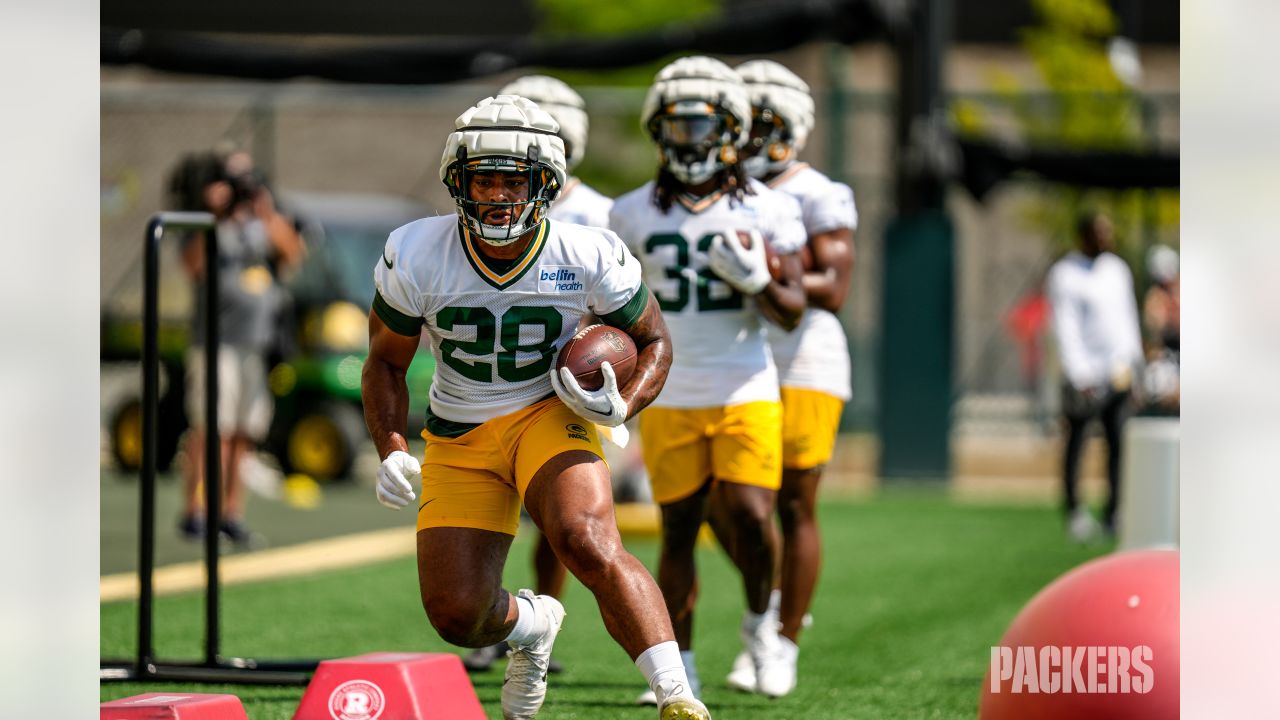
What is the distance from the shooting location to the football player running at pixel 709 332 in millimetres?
6168

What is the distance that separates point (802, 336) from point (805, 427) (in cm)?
33

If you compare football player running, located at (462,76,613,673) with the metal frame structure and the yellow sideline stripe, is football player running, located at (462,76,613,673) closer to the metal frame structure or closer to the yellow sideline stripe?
the metal frame structure

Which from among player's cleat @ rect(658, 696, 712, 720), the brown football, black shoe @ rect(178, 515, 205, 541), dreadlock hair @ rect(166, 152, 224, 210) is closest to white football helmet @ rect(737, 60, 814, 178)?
the brown football

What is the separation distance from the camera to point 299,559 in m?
10.2

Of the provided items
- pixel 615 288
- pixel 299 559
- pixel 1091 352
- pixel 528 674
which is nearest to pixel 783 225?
pixel 615 288

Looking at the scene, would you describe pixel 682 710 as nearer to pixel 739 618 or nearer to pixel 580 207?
pixel 580 207

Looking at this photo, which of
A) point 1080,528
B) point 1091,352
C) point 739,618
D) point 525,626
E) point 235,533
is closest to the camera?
point 525,626

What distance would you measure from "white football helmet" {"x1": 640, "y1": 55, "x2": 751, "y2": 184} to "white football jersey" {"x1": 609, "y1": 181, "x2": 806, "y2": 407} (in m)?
0.16

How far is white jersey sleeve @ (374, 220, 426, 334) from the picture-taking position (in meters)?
4.90

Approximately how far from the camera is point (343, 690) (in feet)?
16.0

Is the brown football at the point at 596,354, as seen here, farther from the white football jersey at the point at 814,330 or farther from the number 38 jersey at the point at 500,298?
the white football jersey at the point at 814,330

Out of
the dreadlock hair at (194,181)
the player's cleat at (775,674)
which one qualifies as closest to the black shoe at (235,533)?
the dreadlock hair at (194,181)
